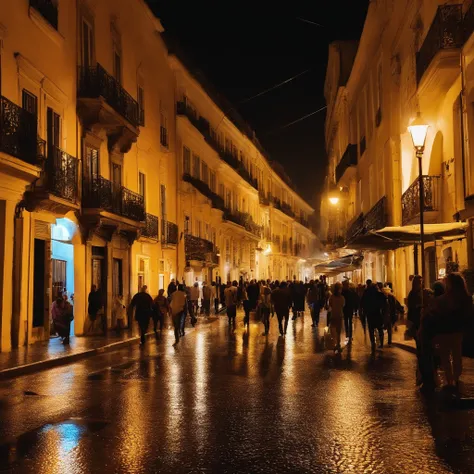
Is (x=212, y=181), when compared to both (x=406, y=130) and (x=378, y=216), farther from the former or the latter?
(x=406, y=130)

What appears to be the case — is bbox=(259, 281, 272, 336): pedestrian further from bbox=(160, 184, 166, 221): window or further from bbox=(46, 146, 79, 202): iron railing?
bbox=(160, 184, 166, 221): window

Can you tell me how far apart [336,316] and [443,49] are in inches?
268

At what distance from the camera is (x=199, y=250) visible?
3850cm

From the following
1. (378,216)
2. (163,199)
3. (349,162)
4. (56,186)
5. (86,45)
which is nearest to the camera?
(56,186)

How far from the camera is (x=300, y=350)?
16.8m

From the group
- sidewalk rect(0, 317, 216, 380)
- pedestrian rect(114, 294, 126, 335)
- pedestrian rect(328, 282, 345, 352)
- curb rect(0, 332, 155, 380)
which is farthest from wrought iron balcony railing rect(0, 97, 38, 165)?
pedestrian rect(328, 282, 345, 352)

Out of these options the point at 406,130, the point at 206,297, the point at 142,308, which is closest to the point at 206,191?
the point at 206,297

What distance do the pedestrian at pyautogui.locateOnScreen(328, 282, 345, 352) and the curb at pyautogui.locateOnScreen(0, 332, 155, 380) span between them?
567 cm

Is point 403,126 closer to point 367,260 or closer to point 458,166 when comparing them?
point 458,166

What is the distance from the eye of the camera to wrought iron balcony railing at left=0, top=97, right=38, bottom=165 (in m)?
16.0

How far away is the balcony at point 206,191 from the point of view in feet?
119

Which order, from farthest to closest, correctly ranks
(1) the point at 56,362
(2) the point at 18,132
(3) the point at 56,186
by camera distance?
(3) the point at 56,186 < (2) the point at 18,132 < (1) the point at 56,362

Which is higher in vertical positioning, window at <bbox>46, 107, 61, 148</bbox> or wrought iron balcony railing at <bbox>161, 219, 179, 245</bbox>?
window at <bbox>46, 107, 61, 148</bbox>

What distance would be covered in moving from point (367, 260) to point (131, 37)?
1693 centimetres
